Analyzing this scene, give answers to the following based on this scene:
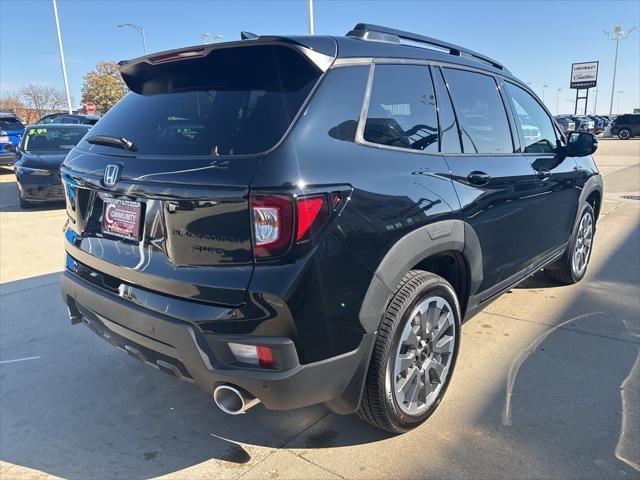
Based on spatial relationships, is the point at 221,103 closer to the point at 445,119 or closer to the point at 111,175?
the point at 111,175

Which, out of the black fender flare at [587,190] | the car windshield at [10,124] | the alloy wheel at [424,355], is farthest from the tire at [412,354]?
the car windshield at [10,124]

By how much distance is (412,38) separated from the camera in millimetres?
2844

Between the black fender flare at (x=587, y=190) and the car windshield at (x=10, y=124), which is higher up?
the car windshield at (x=10, y=124)

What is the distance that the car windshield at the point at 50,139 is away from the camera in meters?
9.96

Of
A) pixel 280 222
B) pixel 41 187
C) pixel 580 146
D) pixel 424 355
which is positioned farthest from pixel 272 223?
pixel 41 187

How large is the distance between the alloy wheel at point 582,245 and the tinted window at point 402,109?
2.73m

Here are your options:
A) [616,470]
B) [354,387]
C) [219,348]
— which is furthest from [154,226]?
[616,470]

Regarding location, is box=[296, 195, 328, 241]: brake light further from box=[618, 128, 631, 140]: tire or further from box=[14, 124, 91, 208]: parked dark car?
box=[618, 128, 631, 140]: tire

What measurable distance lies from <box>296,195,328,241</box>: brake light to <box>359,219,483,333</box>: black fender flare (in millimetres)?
392

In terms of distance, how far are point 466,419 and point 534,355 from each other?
3.25ft

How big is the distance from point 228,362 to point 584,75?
2543 inches

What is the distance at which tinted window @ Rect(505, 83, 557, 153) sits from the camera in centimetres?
363

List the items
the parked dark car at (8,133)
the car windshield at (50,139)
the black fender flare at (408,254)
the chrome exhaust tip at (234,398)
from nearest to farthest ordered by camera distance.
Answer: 1. the chrome exhaust tip at (234,398)
2. the black fender flare at (408,254)
3. the car windshield at (50,139)
4. the parked dark car at (8,133)

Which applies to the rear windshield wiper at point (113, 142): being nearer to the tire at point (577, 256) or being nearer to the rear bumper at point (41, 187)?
the tire at point (577, 256)
